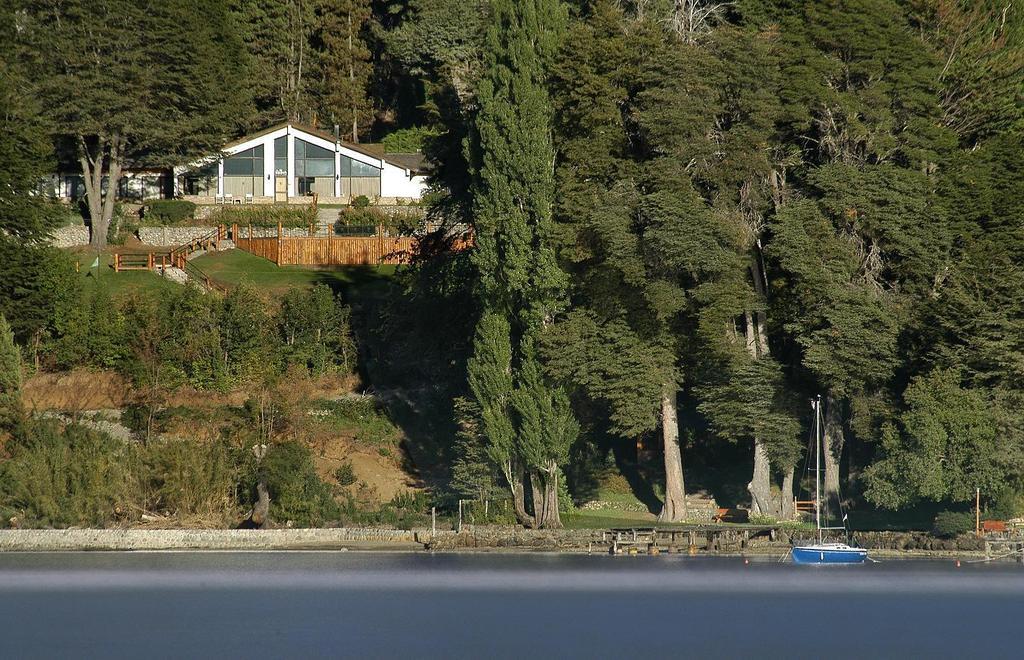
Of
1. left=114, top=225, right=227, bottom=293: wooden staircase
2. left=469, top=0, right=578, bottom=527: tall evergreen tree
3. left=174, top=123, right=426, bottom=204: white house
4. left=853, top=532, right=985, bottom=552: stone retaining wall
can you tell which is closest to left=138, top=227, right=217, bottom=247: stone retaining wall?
left=114, top=225, right=227, bottom=293: wooden staircase

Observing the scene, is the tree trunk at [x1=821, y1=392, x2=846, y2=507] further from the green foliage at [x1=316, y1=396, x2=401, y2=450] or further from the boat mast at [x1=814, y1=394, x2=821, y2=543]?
the green foliage at [x1=316, y1=396, x2=401, y2=450]

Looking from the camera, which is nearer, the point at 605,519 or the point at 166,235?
the point at 605,519

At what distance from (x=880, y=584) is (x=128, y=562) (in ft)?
75.3

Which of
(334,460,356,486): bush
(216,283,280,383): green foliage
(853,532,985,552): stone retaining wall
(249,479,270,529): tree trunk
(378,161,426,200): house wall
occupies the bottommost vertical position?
(853,532,985,552): stone retaining wall

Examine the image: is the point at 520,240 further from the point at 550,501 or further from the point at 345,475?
the point at 345,475

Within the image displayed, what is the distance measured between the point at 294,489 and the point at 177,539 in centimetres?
412

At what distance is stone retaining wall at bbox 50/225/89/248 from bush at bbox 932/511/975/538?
1790 inches

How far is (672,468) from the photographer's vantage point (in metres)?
62.3

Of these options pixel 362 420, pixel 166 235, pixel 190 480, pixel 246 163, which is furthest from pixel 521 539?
pixel 246 163

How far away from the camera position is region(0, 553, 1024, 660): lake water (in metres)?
43.9

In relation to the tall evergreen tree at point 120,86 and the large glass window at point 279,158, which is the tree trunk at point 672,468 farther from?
the large glass window at point 279,158

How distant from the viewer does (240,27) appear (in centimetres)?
10119

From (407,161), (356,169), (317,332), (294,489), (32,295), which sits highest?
(407,161)

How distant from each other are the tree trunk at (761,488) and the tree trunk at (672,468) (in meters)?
2.46
